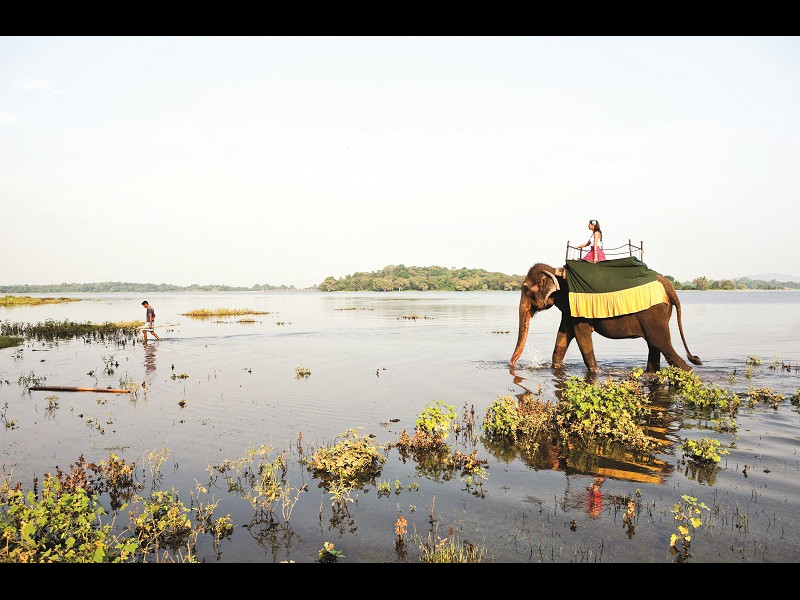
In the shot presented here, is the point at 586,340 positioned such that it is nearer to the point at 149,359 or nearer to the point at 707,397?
the point at 707,397

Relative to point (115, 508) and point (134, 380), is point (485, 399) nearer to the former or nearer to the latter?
point (115, 508)

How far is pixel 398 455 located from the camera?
9453 mm

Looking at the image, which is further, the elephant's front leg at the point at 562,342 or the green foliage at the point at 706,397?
the elephant's front leg at the point at 562,342

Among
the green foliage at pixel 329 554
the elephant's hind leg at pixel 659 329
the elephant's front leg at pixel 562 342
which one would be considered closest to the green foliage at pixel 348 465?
the green foliage at pixel 329 554

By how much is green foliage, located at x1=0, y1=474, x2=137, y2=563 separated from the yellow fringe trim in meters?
13.4

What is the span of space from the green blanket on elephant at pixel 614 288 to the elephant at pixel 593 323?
1.00ft

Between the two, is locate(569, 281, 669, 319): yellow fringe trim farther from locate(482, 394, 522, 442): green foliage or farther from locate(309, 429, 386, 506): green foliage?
locate(309, 429, 386, 506): green foliage

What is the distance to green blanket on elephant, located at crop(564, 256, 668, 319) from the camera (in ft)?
52.0

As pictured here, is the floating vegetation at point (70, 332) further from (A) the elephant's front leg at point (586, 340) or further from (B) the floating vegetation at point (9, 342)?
(A) the elephant's front leg at point (586, 340)

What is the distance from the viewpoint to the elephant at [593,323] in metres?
15.9

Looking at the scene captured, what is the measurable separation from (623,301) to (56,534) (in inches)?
562

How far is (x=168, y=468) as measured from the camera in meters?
8.91

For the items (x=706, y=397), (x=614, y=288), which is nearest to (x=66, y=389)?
(x=614, y=288)
